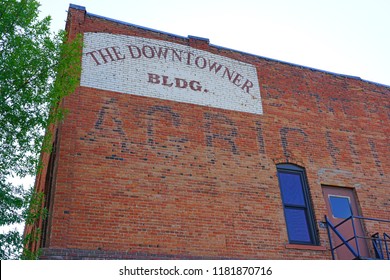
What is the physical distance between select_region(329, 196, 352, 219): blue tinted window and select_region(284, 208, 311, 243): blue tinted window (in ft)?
3.21

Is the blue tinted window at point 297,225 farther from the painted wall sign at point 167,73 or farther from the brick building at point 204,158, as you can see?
the painted wall sign at point 167,73

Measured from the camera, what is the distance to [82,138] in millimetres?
10750

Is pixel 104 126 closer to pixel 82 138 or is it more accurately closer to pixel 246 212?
pixel 82 138

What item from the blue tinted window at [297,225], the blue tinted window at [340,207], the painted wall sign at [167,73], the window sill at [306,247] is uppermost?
the painted wall sign at [167,73]

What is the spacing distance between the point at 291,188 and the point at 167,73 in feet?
14.4

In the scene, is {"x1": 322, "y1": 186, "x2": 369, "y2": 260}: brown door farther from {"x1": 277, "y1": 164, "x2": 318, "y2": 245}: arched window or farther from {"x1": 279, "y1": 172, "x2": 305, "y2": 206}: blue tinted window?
{"x1": 279, "y1": 172, "x2": 305, "y2": 206}: blue tinted window

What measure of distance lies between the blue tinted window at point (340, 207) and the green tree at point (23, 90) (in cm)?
743

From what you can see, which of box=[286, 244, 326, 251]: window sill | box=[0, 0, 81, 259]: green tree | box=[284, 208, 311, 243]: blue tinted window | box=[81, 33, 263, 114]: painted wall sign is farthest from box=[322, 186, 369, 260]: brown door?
box=[0, 0, 81, 259]: green tree

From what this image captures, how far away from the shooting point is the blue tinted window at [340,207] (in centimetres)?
1259

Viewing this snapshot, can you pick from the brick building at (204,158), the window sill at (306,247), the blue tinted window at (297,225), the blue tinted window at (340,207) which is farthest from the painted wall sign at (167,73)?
the window sill at (306,247)

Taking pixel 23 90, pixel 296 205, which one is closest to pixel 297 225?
pixel 296 205

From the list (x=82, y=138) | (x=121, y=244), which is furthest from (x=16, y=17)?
(x=121, y=244)

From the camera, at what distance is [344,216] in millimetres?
12609

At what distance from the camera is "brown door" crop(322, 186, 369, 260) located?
11953 millimetres
